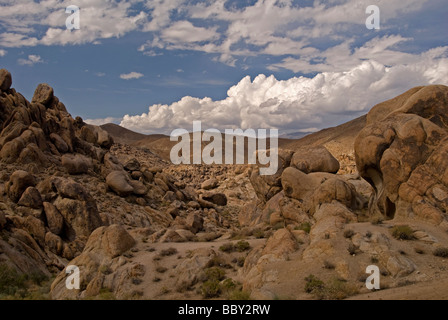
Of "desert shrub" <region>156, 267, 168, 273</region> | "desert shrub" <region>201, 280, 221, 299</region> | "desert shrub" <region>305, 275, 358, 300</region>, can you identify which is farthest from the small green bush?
"desert shrub" <region>156, 267, 168, 273</region>

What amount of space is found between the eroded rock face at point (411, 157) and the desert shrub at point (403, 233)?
1731mm

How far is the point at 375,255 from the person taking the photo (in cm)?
1337

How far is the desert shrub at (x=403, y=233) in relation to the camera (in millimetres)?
14453

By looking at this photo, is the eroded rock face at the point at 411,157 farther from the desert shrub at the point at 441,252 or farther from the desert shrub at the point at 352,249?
the desert shrub at the point at 352,249

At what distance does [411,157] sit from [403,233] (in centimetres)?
455

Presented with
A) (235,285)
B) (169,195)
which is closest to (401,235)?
(235,285)

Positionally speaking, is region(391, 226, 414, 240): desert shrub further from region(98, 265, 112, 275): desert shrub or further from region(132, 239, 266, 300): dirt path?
region(98, 265, 112, 275): desert shrub

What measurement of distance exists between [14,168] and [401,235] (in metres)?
30.0

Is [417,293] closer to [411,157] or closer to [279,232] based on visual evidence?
[279,232]

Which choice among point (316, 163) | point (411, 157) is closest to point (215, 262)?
point (411, 157)

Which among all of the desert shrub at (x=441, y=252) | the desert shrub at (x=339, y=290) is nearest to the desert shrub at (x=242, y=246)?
the desert shrub at (x=339, y=290)

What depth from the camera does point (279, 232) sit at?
53.0 ft

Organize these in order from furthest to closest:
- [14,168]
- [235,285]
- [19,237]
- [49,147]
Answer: [49,147], [14,168], [19,237], [235,285]
